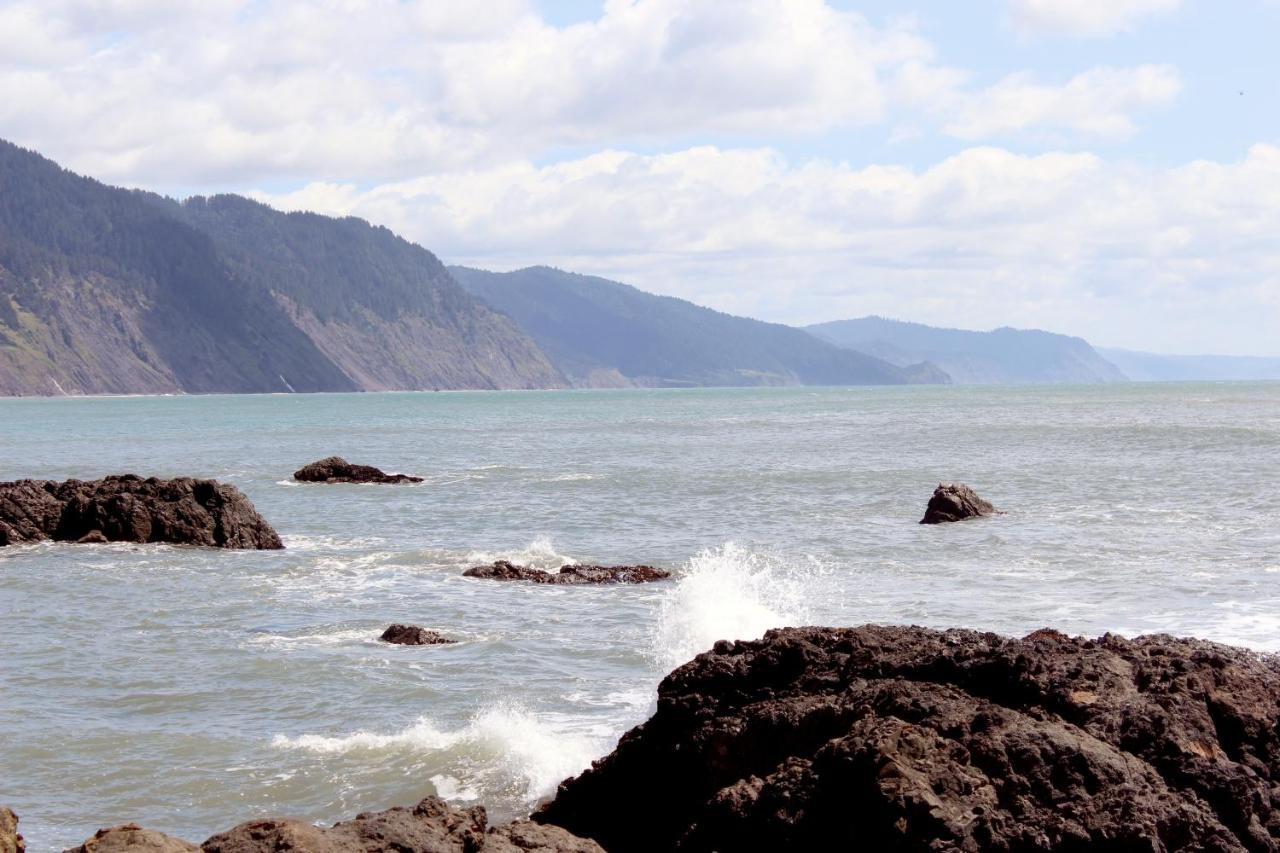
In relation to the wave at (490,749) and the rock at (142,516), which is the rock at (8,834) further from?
the rock at (142,516)

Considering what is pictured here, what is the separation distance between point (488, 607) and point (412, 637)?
114 inches

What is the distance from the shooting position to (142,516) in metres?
27.8

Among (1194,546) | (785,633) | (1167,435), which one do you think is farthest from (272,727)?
(1167,435)

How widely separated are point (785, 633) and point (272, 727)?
5679 mm

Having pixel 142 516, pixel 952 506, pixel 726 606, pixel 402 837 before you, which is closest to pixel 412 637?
pixel 726 606

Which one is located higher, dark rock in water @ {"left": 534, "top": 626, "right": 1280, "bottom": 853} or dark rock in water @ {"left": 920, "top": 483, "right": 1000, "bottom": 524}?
dark rock in water @ {"left": 534, "top": 626, "right": 1280, "bottom": 853}

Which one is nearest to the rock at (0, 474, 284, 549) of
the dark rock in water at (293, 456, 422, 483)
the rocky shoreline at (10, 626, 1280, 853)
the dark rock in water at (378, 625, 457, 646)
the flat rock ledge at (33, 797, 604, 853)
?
the dark rock in water at (378, 625, 457, 646)

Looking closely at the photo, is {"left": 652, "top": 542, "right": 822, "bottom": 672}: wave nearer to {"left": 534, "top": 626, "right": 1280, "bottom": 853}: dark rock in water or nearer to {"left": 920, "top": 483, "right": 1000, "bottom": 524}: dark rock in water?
{"left": 534, "top": 626, "right": 1280, "bottom": 853}: dark rock in water

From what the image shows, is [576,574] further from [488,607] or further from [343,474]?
[343,474]

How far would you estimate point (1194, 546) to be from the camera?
989 inches

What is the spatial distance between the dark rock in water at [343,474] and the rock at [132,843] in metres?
37.4

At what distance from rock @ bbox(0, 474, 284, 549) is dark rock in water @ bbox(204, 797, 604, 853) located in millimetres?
20747

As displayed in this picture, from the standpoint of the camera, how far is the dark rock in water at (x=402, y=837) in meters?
6.85

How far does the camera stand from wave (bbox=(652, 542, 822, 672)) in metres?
15.6
